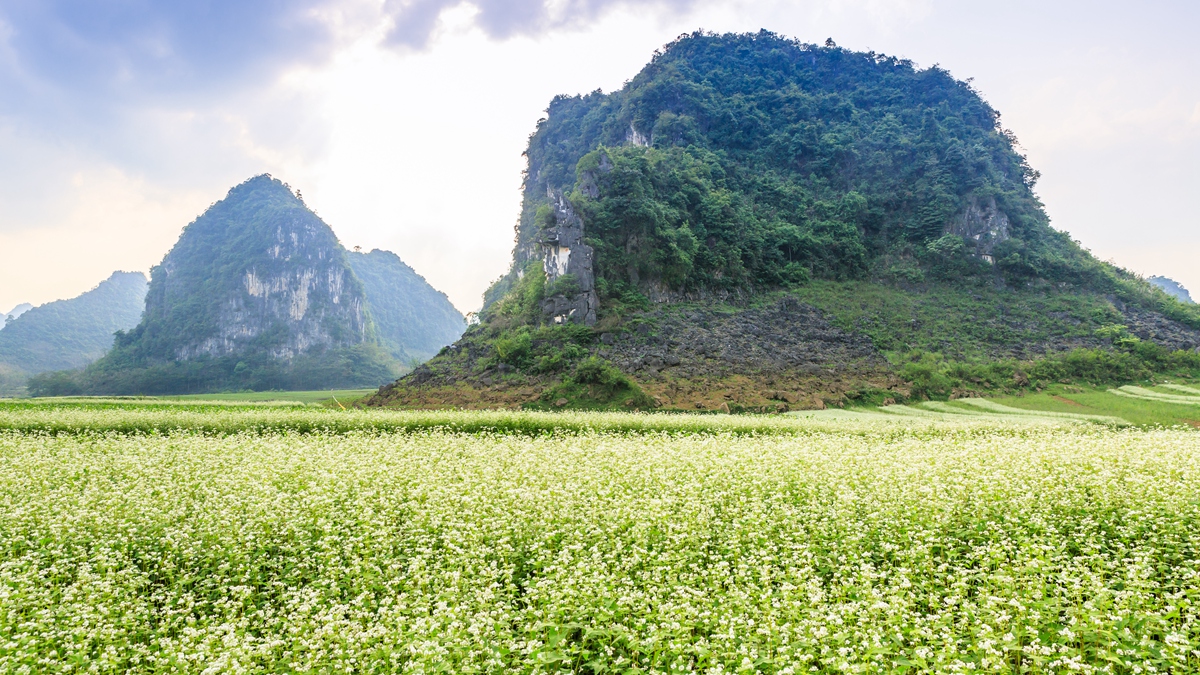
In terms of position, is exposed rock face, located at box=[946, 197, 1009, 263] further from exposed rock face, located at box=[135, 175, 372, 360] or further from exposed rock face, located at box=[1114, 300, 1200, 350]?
exposed rock face, located at box=[135, 175, 372, 360]

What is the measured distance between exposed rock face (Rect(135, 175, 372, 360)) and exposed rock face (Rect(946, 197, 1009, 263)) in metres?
139

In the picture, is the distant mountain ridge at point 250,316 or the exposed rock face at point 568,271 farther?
the distant mountain ridge at point 250,316

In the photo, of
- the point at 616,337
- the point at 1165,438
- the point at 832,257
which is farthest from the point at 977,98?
the point at 1165,438

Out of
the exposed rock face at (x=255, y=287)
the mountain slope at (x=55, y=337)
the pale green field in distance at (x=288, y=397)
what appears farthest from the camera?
the mountain slope at (x=55, y=337)

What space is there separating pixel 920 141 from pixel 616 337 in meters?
49.7

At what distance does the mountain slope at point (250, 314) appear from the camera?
119750 mm

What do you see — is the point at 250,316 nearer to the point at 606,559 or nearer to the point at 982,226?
the point at 982,226

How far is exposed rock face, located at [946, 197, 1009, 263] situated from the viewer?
5841cm

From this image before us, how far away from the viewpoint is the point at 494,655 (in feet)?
17.1

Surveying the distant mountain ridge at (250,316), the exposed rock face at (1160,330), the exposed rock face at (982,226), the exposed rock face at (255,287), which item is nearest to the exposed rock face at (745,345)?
the exposed rock face at (1160,330)

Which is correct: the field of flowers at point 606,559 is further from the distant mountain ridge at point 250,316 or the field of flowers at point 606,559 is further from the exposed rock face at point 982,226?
the distant mountain ridge at point 250,316

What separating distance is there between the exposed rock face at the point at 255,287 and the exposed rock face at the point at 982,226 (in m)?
139

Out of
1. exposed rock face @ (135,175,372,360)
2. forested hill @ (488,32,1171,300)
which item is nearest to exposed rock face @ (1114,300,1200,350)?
forested hill @ (488,32,1171,300)

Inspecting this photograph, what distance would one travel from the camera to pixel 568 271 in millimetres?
49812
